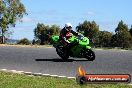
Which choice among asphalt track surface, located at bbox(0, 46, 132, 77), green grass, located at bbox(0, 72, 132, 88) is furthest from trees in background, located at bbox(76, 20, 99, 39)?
green grass, located at bbox(0, 72, 132, 88)

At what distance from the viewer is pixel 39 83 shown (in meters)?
11.4

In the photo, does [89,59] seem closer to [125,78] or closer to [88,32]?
[125,78]

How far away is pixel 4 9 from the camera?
6000 centimetres

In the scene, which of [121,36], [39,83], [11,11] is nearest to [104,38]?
[121,36]

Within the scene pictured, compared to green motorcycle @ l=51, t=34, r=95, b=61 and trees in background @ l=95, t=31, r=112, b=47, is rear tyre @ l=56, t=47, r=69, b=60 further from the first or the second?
trees in background @ l=95, t=31, r=112, b=47

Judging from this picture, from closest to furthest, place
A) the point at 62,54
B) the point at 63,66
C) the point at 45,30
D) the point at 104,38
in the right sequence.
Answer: the point at 63,66 < the point at 62,54 < the point at 104,38 < the point at 45,30

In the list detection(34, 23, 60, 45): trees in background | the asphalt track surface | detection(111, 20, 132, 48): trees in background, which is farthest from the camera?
detection(34, 23, 60, 45): trees in background

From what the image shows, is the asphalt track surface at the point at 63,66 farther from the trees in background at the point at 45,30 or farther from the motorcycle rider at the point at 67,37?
the trees in background at the point at 45,30

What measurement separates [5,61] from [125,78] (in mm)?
7509

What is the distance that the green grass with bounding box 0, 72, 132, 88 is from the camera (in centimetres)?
1103

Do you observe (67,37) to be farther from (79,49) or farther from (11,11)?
(11,11)

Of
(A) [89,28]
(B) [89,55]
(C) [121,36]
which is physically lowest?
(C) [121,36]

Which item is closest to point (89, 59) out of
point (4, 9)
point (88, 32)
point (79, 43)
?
point (79, 43)

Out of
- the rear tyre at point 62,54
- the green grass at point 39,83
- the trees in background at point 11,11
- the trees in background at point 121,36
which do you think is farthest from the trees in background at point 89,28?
the green grass at point 39,83
